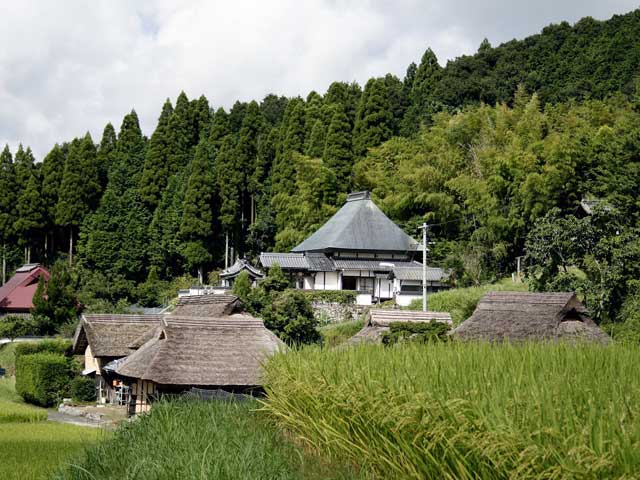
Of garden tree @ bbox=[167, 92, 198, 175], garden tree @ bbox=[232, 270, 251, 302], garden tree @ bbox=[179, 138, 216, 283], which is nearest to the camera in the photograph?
garden tree @ bbox=[232, 270, 251, 302]

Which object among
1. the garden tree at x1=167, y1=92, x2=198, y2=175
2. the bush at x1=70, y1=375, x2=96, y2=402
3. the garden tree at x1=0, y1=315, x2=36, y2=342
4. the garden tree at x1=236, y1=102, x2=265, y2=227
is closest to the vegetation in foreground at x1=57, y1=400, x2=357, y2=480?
the bush at x1=70, y1=375, x2=96, y2=402

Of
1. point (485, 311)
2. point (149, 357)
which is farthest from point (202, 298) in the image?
point (485, 311)

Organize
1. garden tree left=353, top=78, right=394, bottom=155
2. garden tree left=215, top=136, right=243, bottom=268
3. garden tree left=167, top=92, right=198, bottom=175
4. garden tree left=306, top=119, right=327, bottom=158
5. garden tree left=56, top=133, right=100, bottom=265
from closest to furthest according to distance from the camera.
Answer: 1. garden tree left=353, top=78, right=394, bottom=155
2. garden tree left=306, top=119, right=327, bottom=158
3. garden tree left=215, top=136, right=243, bottom=268
4. garden tree left=56, top=133, right=100, bottom=265
5. garden tree left=167, top=92, right=198, bottom=175

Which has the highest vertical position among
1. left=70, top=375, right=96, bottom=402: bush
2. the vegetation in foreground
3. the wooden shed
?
the vegetation in foreground

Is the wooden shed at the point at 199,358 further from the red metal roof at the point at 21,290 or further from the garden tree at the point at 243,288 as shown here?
the red metal roof at the point at 21,290

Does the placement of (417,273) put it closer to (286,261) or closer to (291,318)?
(286,261)

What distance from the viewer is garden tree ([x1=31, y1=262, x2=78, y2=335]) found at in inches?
1423

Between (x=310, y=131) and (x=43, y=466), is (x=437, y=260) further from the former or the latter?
(x=43, y=466)

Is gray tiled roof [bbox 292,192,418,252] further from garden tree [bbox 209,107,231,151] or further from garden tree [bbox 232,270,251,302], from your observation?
garden tree [bbox 209,107,231,151]

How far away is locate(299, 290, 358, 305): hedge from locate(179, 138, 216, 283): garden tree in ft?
40.4

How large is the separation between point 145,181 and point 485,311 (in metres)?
31.3

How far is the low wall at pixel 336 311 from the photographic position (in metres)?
32.6

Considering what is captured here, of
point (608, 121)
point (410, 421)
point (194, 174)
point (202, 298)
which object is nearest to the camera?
point (410, 421)

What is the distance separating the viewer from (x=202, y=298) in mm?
25609
